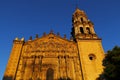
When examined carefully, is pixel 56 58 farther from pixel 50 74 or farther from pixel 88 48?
pixel 88 48

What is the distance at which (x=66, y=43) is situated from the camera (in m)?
27.3

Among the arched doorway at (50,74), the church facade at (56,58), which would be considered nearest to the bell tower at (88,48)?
the church facade at (56,58)

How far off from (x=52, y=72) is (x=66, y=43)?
19.2ft

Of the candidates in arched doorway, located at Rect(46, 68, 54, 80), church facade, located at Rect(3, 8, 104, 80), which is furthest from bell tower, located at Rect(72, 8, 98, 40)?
arched doorway, located at Rect(46, 68, 54, 80)

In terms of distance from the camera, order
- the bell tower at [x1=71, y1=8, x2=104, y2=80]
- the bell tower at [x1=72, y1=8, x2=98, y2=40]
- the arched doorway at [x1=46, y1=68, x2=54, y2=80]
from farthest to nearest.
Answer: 1. the bell tower at [x1=72, y1=8, x2=98, y2=40]
2. the bell tower at [x1=71, y1=8, x2=104, y2=80]
3. the arched doorway at [x1=46, y1=68, x2=54, y2=80]

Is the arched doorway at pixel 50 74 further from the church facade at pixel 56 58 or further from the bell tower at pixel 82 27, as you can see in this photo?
the bell tower at pixel 82 27

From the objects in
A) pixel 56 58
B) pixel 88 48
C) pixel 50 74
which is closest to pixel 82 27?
pixel 88 48

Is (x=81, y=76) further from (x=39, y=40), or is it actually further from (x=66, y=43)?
(x=39, y=40)

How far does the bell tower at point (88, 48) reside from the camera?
77.2ft

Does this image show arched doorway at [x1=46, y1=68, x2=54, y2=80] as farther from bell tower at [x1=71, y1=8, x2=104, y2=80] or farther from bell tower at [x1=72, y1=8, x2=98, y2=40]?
bell tower at [x1=72, y1=8, x2=98, y2=40]

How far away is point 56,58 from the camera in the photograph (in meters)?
25.1

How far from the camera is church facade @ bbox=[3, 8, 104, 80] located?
2300 cm

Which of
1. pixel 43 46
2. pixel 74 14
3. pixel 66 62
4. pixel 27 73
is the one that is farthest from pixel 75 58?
pixel 74 14

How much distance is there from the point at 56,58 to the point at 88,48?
5387mm
